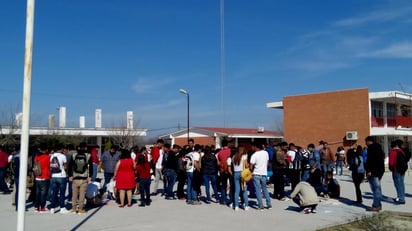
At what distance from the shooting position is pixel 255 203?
1302 centimetres

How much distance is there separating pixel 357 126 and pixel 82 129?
1160 inches

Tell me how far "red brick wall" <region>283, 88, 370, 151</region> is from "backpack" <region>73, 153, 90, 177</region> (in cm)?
2731

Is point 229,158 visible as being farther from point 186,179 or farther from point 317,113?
point 317,113

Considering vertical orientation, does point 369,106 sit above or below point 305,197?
above

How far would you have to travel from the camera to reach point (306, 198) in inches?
430

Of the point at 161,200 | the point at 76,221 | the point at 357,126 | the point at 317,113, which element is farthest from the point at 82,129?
the point at 76,221

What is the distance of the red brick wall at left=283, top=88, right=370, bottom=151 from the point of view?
34562 mm

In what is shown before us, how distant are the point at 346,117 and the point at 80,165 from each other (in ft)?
93.6

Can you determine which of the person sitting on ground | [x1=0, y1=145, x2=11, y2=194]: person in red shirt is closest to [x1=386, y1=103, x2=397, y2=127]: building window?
the person sitting on ground

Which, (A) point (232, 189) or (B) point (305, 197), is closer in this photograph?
(B) point (305, 197)

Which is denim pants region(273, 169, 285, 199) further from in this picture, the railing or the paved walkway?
the railing

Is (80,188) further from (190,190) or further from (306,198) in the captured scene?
(306,198)

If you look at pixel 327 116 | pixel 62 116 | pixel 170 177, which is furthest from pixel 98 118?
pixel 170 177

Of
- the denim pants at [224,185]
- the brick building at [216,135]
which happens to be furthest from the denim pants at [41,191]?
the brick building at [216,135]
